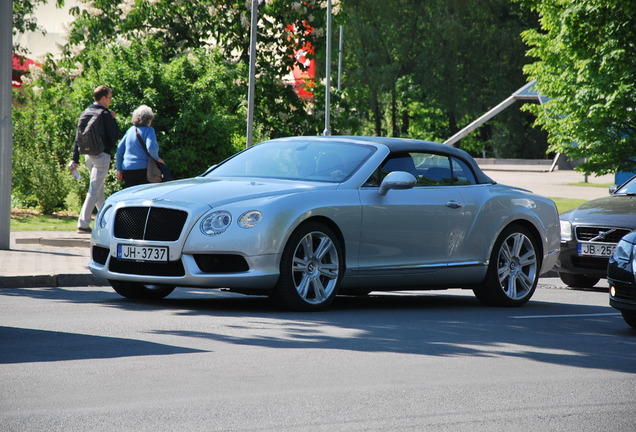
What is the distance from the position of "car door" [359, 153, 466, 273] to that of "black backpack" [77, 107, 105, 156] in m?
6.04

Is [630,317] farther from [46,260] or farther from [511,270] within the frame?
[46,260]

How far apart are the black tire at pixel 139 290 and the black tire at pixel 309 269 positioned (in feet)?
4.06

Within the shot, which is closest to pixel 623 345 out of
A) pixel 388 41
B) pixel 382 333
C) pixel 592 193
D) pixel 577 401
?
pixel 382 333

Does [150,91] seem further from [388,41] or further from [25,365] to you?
[388,41]

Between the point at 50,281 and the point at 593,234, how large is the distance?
6.17m

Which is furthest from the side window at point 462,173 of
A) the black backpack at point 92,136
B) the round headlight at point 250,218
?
the black backpack at point 92,136

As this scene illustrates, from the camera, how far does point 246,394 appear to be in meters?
5.98

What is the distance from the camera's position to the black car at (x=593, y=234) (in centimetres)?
1314

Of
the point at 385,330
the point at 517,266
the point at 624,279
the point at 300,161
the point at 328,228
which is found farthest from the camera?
the point at 517,266

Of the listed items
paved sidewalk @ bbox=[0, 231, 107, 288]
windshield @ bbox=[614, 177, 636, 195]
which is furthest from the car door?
Result: windshield @ bbox=[614, 177, 636, 195]

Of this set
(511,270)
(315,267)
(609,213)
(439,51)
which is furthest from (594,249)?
(439,51)

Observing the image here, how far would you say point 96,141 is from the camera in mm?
15508

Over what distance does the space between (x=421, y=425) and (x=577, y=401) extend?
115cm

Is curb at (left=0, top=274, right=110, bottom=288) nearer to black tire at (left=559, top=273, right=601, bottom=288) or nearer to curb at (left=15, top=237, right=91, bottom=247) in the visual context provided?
curb at (left=15, top=237, right=91, bottom=247)
